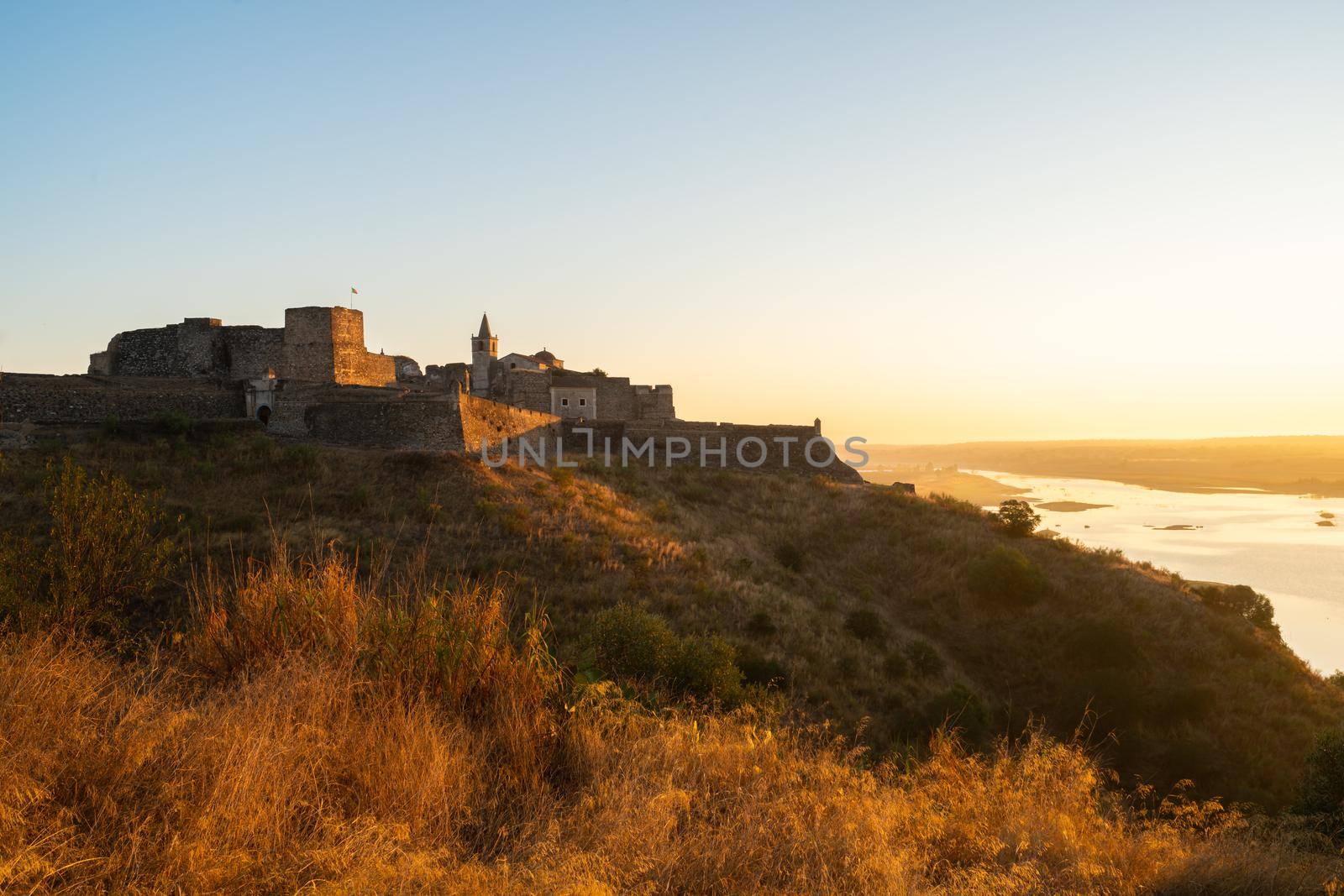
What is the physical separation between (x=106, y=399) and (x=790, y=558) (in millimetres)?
21477

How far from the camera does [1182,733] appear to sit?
15.3 metres

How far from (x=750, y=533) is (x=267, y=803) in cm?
2244

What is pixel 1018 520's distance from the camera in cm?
2597

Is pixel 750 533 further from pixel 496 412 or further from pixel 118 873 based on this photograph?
pixel 118 873

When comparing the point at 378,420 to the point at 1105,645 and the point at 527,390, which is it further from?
the point at 1105,645

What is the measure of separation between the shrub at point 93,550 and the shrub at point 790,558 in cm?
1678

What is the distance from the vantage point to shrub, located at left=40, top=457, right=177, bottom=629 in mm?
7574

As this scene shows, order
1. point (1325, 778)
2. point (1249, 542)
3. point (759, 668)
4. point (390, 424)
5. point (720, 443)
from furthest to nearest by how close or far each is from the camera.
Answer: point (1249, 542)
point (720, 443)
point (390, 424)
point (759, 668)
point (1325, 778)

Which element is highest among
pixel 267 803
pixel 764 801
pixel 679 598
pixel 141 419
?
pixel 141 419

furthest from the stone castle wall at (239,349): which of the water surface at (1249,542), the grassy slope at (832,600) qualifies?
the water surface at (1249,542)

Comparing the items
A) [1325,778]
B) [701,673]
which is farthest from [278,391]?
[1325,778]

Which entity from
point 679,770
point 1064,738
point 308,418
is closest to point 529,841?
point 679,770

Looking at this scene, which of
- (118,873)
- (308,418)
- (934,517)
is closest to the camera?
(118,873)

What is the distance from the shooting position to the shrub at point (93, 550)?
298 inches
